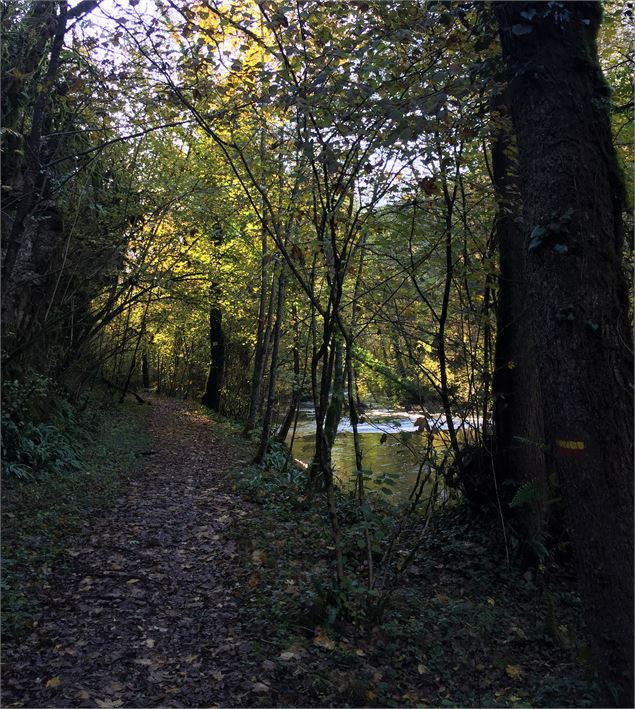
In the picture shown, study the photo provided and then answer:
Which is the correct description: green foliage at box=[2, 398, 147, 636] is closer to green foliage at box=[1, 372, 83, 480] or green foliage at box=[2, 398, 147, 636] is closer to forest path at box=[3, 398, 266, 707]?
green foliage at box=[1, 372, 83, 480]

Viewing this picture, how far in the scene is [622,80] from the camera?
267 inches

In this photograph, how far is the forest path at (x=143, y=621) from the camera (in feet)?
12.1

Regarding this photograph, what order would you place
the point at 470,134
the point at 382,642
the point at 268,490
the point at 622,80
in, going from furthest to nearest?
the point at 268,490
the point at 622,80
the point at 470,134
the point at 382,642

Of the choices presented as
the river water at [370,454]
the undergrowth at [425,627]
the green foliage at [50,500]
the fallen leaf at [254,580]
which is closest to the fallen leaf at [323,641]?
the undergrowth at [425,627]

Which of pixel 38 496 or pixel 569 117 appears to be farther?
pixel 38 496

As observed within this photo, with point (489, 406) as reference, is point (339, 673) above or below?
below

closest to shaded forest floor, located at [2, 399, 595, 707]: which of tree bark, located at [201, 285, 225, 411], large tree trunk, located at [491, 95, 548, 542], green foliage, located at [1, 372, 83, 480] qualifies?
Result: large tree trunk, located at [491, 95, 548, 542]

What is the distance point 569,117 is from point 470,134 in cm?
185

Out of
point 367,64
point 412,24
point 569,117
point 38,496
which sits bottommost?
point 38,496

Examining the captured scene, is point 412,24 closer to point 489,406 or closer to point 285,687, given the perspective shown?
point 489,406

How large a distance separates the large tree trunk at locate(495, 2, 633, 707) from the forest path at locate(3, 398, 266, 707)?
2507mm

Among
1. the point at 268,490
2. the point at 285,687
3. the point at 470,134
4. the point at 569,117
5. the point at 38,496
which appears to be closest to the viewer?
the point at 569,117

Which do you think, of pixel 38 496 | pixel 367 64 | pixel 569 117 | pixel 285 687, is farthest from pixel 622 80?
pixel 38 496

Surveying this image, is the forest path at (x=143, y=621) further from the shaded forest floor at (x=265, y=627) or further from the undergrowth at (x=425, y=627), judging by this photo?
the undergrowth at (x=425, y=627)
